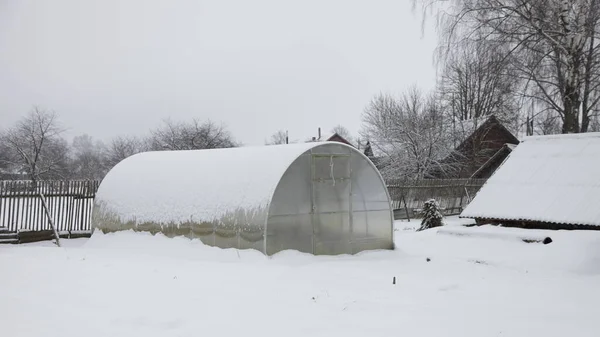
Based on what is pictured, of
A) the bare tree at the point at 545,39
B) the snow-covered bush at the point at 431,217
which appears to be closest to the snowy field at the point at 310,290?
the snow-covered bush at the point at 431,217

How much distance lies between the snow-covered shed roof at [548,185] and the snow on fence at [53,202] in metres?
11.8

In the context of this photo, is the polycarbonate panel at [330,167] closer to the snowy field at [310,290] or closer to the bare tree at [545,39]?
the snowy field at [310,290]

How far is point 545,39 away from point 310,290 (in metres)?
12.5

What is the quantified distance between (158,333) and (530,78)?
15.3 m

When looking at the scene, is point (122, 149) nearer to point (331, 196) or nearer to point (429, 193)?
point (429, 193)

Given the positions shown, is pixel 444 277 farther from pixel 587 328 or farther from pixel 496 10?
pixel 496 10

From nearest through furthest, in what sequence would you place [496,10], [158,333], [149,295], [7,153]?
1. [158,333]
2. [149,295]
3. [496,10]
4. [7,153]

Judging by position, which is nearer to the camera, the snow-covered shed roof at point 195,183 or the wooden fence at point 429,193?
the snow-covered shed roof at point 195,183

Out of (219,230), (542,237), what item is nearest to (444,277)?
(542,237)

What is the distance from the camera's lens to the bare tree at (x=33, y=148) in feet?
151

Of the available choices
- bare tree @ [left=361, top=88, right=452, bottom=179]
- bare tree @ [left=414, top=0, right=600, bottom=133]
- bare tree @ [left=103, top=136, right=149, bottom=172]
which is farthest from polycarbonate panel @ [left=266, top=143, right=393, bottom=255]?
bare tree @ [left=103, top=136, right=149, bottom=172]

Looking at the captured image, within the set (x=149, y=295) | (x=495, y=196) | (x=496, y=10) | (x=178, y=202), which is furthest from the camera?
(x=496, y=10)

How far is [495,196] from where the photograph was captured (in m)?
14.4

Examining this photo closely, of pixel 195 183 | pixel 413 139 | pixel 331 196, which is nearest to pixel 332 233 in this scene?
pixel 331 196
